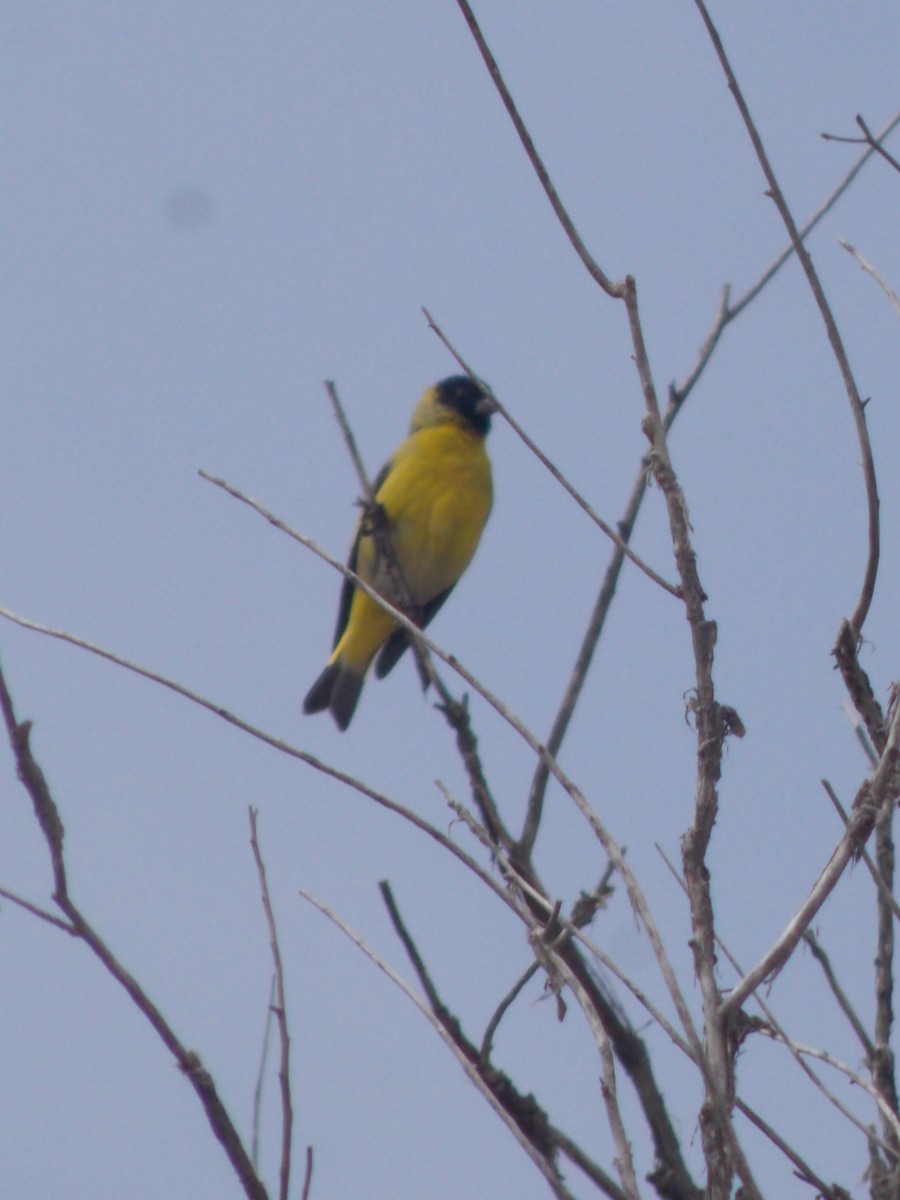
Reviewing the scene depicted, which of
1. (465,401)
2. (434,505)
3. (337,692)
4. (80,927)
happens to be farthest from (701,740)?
(465,401)

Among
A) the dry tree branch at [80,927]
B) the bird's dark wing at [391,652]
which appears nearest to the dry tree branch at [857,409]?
the dry tree branch at [80,927]

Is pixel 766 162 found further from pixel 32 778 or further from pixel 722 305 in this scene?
pixel 722 305

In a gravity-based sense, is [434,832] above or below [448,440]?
below

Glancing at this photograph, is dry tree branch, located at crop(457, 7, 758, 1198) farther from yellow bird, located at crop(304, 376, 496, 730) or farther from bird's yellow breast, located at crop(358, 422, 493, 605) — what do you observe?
bird's yellow breast, located at crop(358, 422, 493, 605)

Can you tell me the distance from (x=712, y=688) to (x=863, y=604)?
0.30m

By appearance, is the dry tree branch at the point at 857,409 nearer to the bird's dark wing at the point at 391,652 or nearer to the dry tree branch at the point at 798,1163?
the dry tree branch at the point at 798,1163

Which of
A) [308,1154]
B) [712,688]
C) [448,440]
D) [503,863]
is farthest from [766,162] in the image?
[448,440]

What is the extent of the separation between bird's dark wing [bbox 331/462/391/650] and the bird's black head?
53 centimetres

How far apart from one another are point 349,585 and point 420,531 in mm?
506

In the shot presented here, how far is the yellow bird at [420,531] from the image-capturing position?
7758mm

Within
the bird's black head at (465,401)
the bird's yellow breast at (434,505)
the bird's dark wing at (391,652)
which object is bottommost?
the bird's dark wing at (391,652)

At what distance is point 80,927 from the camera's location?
5.06 ft

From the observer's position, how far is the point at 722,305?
10.7 feet

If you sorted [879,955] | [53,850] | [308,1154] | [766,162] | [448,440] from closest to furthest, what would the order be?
[53,850], [308,1154], [766,162], [879,955], [448,440]
